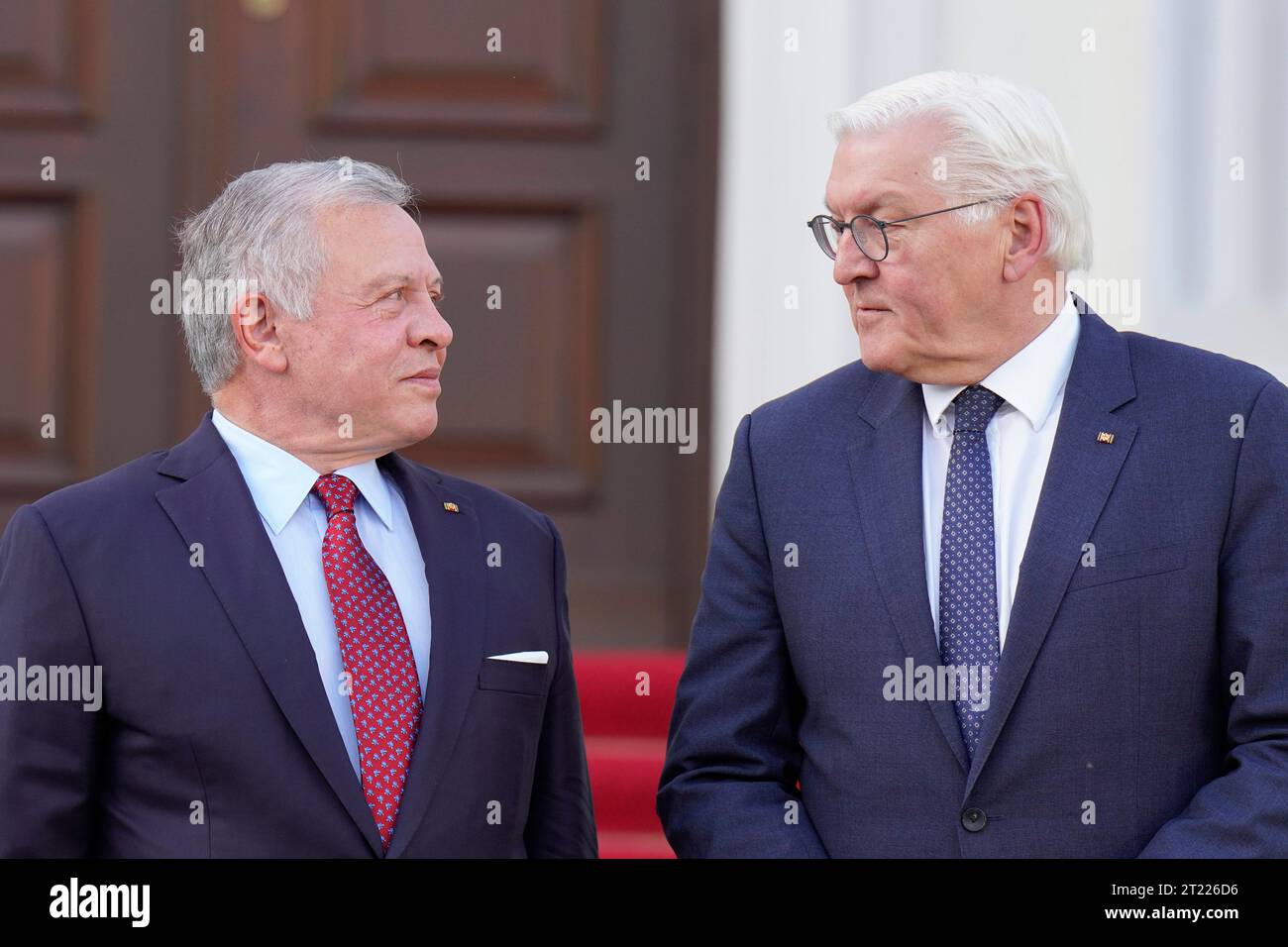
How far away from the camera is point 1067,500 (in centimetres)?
248

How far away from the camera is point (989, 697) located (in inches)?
96.3

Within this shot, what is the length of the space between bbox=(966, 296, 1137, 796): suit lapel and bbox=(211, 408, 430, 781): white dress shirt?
34.0 inches

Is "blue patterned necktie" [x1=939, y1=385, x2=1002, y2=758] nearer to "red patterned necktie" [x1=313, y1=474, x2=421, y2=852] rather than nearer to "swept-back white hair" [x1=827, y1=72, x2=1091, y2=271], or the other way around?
"swept-back white hair" [x1=827, y1=72, x2=1091, y2=271]

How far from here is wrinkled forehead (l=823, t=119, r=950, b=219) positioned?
8.41ft

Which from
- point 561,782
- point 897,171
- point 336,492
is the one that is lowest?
point 561,782

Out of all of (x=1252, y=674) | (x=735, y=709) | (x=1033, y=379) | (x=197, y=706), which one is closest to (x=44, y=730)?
(x=197, y=706)

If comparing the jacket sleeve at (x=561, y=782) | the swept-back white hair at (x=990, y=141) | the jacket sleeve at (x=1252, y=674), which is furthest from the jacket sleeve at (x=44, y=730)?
the jacket sleeve at (x=1252, y=674)

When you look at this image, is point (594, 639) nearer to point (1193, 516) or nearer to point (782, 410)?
point (782, 410)

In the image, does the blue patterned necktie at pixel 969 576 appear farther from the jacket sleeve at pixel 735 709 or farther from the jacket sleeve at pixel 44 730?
the jacket sleeve at pixel 44 730

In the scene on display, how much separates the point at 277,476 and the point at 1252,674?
57.7 inches

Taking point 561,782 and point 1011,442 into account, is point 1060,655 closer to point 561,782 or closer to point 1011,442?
point 1011,442

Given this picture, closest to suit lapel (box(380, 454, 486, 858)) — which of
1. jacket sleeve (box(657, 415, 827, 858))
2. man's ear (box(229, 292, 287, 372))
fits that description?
man's ear (box(229, 292, 287, 372))

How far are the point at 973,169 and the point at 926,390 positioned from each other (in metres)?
0.35

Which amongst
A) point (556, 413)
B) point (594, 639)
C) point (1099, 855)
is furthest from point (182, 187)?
point (1099, 855)
